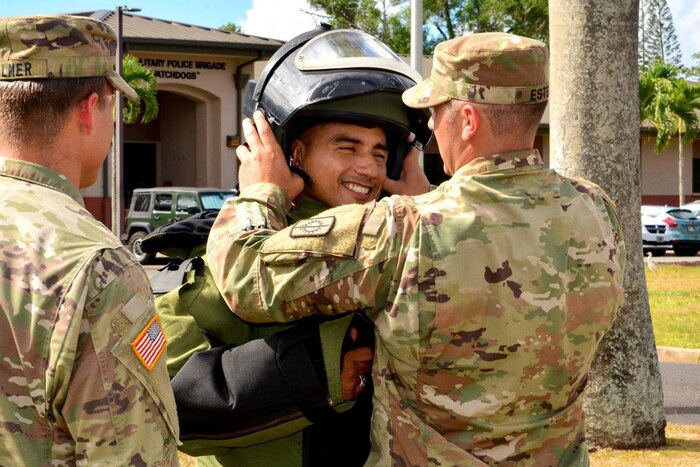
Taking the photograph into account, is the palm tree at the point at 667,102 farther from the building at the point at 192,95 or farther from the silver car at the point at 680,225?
the building at the point at 192,95

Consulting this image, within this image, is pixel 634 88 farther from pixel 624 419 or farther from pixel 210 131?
pixel 210 131

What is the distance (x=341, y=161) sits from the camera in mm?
2975

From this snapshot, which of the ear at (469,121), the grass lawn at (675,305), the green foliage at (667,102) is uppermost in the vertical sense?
the green foliage at (667,102)

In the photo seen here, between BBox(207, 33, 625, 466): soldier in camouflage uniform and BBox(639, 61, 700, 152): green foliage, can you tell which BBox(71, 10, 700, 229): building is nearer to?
BBox(639, 61, 700, 152): green foliage

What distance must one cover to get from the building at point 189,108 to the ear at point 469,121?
80.3 feet

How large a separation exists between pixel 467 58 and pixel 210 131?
28604mm

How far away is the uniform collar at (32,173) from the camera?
204 centimetres

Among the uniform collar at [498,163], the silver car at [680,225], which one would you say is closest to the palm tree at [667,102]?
the silver car at [680,225]

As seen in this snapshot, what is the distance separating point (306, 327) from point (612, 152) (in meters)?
4.21

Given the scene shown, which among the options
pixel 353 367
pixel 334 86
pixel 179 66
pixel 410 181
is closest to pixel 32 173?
pixel 353 367

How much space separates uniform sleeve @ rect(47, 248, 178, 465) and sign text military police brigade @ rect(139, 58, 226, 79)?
28391 millimetres

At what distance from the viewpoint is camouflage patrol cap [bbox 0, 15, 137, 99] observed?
2.07 meters

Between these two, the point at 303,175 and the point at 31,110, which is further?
the point at 303,175

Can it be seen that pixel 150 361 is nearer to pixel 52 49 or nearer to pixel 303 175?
pixel 52 49
